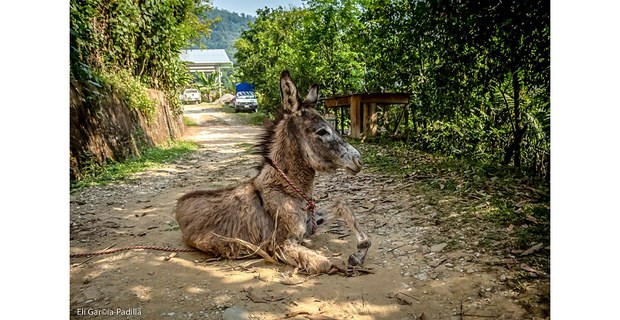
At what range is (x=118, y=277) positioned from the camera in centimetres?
232

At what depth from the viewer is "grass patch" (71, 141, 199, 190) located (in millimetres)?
3408

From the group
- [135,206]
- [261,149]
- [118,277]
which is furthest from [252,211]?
[135,206]

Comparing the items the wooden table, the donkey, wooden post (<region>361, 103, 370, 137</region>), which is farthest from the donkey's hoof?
wooden post (<region>361, 103, 370, 137</region>)

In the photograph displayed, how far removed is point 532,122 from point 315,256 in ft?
8.74

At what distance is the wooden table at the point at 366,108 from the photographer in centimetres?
589

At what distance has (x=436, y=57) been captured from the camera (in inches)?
164

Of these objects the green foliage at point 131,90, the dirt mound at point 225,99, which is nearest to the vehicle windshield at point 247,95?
the dirt mound at point 225,99

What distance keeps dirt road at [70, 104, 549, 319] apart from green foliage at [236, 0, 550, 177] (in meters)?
1.24

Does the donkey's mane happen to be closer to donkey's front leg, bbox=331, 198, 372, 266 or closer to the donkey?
the donkey

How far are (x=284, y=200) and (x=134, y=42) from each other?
2.86 m

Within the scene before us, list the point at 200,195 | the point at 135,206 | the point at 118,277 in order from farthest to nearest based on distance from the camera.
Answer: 1. the point at 135,206
2. the point at 200,195
3. the point at 118,277
